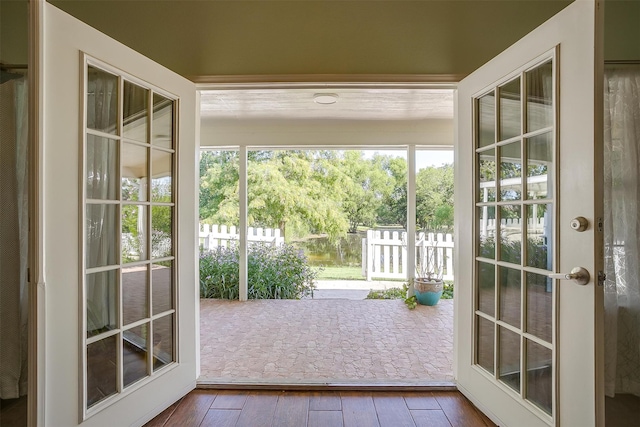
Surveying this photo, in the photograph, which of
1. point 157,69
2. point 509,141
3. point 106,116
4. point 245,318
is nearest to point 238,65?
point 157,69

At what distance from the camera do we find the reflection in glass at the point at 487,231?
1.78 metres

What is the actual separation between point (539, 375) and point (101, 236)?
218 centimetres

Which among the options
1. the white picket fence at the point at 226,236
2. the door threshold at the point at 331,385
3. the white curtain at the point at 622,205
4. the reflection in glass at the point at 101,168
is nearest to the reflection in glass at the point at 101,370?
the door threshold at the point at 331,385

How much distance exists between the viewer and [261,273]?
16.0ft

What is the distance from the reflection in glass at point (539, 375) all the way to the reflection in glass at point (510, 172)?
28.5 inches

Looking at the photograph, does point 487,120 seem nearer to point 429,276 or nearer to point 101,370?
point 101,370

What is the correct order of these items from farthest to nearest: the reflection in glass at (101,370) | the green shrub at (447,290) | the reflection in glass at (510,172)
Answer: the green shrub at (447,290) → the reflection in glass at (510,172) → the reflection in glass at (101,370)

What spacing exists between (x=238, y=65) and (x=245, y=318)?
2.71m

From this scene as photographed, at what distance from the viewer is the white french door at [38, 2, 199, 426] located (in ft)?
4.54

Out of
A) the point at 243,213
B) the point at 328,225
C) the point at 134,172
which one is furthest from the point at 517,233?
the point at 328,225

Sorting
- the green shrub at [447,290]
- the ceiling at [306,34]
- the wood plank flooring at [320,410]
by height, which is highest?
the ceiling at [306,34]

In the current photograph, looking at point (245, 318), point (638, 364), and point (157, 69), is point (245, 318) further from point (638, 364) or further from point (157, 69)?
point (638, 364)

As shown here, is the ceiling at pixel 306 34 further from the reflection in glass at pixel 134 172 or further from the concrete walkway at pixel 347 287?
the concrete walkway at pixel 347 287

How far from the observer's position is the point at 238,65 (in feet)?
6.83
